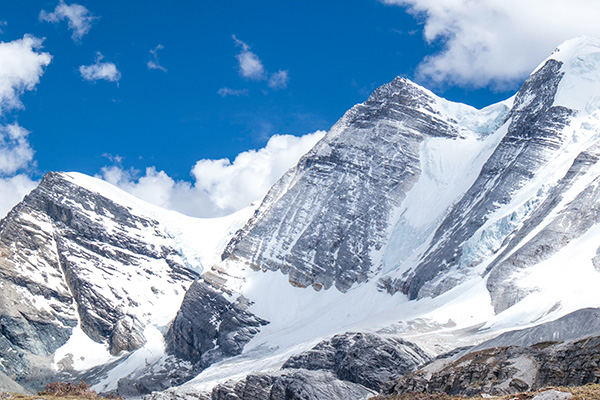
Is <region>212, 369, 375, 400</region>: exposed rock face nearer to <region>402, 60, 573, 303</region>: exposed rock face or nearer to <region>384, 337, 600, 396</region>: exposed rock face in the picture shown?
<region>384, 337, 600, 396</region>: exposed rock face

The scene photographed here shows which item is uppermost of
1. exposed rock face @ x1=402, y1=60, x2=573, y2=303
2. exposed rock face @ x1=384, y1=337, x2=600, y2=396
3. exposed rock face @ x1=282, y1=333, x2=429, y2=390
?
exposed rock face @ x1=402, y1=60, x2=573, y2=303

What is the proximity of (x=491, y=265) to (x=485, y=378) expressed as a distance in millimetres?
109369

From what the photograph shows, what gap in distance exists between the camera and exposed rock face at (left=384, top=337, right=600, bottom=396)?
45.5 meters

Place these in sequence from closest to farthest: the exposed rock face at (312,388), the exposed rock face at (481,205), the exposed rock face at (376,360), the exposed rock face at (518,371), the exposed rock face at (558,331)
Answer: the exposed rock face at (518,371) < the exposed rock face at (312,388) < the exposed rock face at (558,331) < the exposed rock face at (376,360) < the exposed rock face at (481,205)

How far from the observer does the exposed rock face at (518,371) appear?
4547 cm

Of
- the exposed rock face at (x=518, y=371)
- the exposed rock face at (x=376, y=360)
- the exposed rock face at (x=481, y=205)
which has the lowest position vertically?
the exposed rock face at (x=518, y=371)

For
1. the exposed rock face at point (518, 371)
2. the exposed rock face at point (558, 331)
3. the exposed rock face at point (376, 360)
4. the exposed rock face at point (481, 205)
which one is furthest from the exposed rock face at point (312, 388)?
the exposed rock face at point (481, 205)

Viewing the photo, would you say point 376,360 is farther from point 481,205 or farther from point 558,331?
point 481,205

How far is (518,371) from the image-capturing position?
49.5 m

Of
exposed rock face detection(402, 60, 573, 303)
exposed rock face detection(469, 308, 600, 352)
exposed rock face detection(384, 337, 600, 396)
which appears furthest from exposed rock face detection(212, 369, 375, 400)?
exposed rock face detection(402, 60, 573, 303)

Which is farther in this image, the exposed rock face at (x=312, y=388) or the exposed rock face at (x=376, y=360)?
the exposed rock face at (x=376, y=360)

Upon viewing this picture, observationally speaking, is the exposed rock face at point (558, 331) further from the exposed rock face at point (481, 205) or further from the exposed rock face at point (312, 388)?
the exposed rock face at point (481, 205)

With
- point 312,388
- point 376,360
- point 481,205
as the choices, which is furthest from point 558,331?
point 481,205

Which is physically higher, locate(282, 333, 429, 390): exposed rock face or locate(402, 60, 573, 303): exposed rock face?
locate(402, 60, 573, 303): exposed rock face
